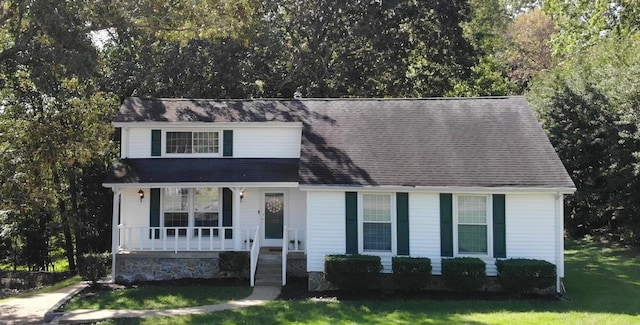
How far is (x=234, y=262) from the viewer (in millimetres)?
16469

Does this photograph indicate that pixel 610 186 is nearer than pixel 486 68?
Yes

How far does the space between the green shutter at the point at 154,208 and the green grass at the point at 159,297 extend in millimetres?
2233

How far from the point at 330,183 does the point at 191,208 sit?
529 centimetres

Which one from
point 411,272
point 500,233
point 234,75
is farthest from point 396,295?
point 234,75

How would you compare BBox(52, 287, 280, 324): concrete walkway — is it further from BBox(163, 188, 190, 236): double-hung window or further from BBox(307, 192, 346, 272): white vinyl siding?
BBox(163, 188, 190, 236): double-hung window

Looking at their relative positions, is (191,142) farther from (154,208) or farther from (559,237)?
(559,237)

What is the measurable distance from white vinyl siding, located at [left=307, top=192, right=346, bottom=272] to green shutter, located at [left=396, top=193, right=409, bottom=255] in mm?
1542

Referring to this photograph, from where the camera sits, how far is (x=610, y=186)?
2167 cm

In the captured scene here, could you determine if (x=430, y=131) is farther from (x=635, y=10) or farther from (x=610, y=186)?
(x=635, y=10)

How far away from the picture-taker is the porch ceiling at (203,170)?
1697 cm

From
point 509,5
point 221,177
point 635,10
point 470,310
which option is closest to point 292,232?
point 221,177

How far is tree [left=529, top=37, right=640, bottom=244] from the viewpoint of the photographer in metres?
21.1

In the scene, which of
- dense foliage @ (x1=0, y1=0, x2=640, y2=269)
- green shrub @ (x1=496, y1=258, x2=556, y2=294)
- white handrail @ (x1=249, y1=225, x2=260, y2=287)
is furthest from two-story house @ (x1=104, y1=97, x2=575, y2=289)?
dense foliage @ (x1=0, y1=0, x2=640, y2=269)

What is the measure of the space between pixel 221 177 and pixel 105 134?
4.63m
